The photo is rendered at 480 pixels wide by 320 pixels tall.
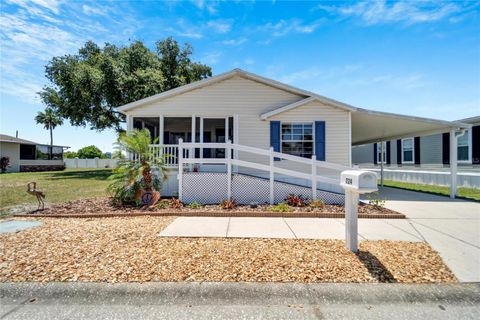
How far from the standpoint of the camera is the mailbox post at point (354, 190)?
3604 mm

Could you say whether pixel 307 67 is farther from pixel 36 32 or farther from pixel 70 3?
pixel 36 32

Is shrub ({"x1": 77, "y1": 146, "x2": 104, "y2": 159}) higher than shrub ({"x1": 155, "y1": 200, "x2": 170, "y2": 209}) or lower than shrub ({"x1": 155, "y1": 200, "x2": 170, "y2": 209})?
higher

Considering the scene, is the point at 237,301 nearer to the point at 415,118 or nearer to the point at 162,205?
the point at 162,205

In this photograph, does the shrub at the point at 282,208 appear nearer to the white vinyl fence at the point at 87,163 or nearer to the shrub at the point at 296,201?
the shrub at the point at 296,201

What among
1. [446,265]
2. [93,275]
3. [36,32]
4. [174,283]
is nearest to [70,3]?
[36,32]

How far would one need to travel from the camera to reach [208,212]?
6.57m

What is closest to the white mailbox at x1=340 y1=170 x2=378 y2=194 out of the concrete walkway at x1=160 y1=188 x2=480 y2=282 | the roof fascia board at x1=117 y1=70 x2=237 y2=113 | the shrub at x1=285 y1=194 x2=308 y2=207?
the concrete walkway at x1=160 y1=188 x2=480 y2=282

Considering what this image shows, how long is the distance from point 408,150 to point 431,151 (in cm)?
187

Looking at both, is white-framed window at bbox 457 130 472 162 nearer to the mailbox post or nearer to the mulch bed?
the mulch bed

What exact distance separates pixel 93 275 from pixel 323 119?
9.57 m

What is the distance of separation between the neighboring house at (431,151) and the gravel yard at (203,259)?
38.5 feet

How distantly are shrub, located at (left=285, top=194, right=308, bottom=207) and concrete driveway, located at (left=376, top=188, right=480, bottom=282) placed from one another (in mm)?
2221

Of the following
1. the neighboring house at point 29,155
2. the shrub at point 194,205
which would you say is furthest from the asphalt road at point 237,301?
the neighboring house at point 29,155

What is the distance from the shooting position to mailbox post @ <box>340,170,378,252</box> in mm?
3604
